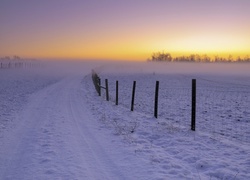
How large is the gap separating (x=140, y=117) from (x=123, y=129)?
280 cm

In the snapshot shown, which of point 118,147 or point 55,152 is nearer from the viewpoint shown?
point 55,152

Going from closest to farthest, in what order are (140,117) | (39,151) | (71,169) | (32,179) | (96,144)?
(32,179)
(71,169)
(39,151)
(96,144)
(140,117)

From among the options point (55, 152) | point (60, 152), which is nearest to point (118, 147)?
point (60, 152)

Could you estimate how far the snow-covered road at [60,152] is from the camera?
627 cm

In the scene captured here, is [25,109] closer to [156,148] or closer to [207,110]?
[156,148]

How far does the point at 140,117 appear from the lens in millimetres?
13227

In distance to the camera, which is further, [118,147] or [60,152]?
[118,147]

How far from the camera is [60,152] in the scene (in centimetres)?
779

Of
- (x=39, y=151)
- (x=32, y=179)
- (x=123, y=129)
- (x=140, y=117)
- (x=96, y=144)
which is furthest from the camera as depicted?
(x=140, y=117)

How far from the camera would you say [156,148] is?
27.0 feet

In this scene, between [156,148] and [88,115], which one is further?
[88,115]

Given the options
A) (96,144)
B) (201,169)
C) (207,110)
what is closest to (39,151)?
(96,144)

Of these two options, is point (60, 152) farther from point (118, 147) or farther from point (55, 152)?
point (118, 147)

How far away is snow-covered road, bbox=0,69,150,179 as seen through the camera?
6.27 m
